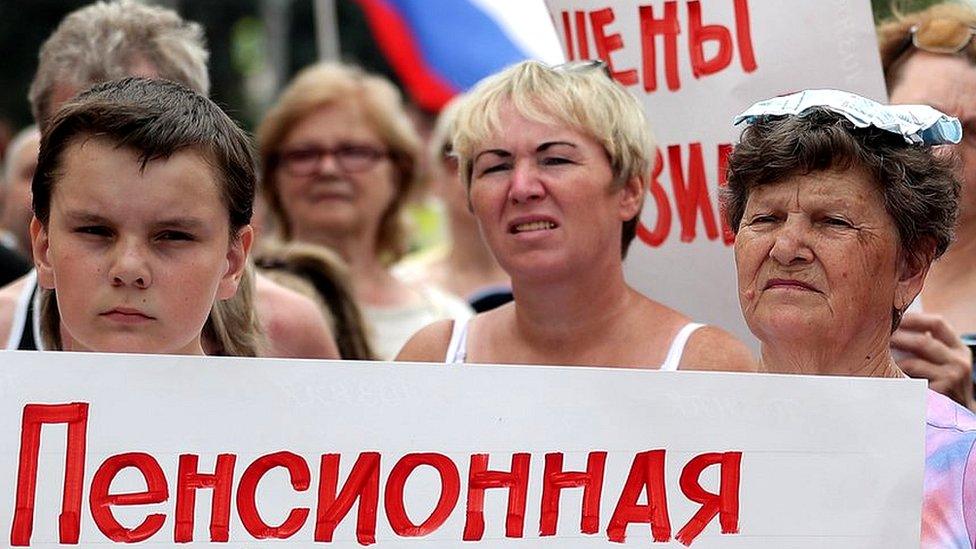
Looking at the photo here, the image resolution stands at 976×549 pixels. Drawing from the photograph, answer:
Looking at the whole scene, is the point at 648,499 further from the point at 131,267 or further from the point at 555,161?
the point at 555,161

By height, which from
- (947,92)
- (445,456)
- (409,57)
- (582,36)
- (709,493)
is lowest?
(709,493)

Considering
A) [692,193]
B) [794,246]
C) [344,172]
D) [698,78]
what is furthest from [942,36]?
[344,172]

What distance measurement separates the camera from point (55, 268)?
2.25 meters

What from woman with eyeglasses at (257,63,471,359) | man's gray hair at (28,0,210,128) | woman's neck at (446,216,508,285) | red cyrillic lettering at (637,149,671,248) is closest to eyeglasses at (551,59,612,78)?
red cyrillic lettering at (637,149,671,248)

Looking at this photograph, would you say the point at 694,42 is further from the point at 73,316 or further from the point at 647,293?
the point at 73,316

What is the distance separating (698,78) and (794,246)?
1064 mm

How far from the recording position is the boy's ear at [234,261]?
7.84 ft

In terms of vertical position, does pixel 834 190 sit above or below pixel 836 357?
above

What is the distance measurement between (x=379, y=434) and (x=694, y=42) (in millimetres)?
1466

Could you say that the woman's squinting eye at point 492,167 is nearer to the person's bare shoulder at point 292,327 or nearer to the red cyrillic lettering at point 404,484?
the person's bare shoulder at point 292,327

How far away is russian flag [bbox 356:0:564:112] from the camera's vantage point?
5.92 metres

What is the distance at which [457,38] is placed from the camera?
625cm

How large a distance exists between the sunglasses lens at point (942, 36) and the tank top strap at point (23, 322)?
1.83 m

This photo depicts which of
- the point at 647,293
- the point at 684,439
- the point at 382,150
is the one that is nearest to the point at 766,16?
the point at 647,293
